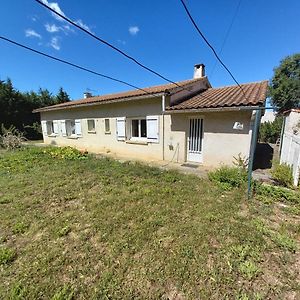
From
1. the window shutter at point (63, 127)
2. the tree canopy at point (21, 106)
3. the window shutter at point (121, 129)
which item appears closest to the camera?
the window shutter at point (121, 129)

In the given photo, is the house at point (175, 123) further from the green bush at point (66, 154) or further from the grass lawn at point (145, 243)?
the grass lawn at point (145, 243)

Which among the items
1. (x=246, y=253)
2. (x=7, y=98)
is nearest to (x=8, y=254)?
(x=246, y=253)

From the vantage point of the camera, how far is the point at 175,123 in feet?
28.4

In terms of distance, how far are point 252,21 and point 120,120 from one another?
731 centimetres

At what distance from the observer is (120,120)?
10.6 m

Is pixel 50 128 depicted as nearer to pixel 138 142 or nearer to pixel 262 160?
pixel 138 142

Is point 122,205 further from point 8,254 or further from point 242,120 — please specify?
point 242,120

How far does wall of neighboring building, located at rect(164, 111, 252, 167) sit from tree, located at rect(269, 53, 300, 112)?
24.1 meters

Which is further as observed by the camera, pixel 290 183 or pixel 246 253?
pixel 290 183

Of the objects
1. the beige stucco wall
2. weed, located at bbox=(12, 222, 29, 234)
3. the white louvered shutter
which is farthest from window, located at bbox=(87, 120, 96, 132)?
weed, located at bbox=(12, 222, 29, 234)

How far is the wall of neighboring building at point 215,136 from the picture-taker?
7.02 meters

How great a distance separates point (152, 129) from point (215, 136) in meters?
3.17

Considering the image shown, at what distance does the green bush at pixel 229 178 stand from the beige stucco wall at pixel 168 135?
5.69 ft

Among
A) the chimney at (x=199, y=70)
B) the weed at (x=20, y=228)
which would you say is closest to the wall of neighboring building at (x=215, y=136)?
the chimney at (x=199, y=70)
